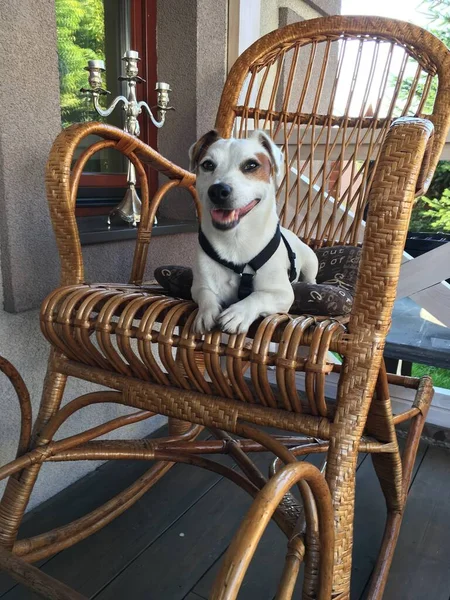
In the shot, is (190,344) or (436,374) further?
(436,374)

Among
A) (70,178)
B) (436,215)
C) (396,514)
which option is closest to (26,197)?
(70,178)

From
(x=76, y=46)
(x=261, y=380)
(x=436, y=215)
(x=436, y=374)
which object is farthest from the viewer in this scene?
(x=436, y=215)

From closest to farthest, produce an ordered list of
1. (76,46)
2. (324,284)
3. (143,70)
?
(324,284), (76,46), (143,70)

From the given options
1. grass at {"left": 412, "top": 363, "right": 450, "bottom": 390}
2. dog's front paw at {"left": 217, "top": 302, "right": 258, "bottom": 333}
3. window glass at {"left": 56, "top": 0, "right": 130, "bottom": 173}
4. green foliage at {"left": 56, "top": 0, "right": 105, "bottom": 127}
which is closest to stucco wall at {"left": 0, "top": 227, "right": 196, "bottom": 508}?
window glass at {"left": 56, "top": 0, "right": 130, "bottom": 173}

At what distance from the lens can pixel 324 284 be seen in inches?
39.2

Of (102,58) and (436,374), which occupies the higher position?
(102,58)

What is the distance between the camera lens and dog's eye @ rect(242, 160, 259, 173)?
0.81 metres

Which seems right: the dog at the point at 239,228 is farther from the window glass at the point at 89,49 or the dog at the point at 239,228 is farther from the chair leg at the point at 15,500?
the window glass at the point at 89,49

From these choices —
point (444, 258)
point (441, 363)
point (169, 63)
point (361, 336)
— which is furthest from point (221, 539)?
point (169, 63)

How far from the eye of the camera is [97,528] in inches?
39.0

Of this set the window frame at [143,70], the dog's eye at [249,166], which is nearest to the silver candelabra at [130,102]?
the window frame at [143,70]

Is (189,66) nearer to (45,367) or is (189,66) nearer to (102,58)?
(102,58)

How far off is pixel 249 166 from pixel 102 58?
972 mm

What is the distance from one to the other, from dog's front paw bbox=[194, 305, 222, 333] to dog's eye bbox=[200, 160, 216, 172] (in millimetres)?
267
